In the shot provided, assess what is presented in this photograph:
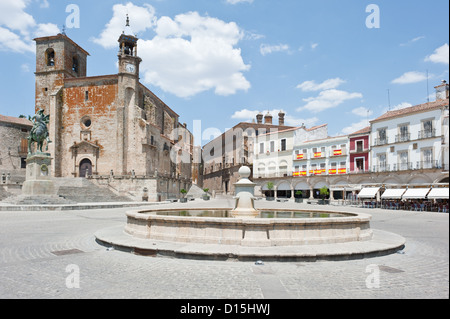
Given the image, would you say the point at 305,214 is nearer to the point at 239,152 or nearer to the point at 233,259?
the point at 233,259

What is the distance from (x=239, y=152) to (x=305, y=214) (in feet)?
151

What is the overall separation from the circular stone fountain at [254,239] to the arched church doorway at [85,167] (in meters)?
36.1

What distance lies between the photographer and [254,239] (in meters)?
Answer: 6.94

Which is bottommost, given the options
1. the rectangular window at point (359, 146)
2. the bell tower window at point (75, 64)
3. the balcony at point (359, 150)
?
the balcony at point (359, 150)

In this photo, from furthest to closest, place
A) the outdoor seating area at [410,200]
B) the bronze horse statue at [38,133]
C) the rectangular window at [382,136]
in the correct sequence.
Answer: the rectangular window at [382,136]
the bronze horse statue at [38,133]
the outdoor seating area at [410,200]

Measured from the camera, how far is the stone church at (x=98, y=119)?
40.6m

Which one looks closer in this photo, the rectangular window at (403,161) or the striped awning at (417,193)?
the striped awning at (417,193)

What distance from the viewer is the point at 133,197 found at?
3684 cm

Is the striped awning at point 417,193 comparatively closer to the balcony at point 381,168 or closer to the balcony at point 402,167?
the balcony at point 402,167

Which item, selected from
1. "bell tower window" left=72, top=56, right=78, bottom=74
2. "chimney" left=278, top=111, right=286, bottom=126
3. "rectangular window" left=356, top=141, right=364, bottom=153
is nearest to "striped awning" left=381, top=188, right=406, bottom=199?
Result: "rectangular window" left=356, top=141, right=364, bottom=153

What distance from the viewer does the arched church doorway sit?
1626 inches

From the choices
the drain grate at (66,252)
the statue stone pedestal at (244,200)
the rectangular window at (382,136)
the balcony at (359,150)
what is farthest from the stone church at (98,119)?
the drain grate at (66,252)

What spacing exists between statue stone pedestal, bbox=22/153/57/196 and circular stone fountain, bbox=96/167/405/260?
18959 mm

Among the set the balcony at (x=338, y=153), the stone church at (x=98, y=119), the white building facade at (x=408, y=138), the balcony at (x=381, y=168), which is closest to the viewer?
the white building facade at (x=408, y=138)
